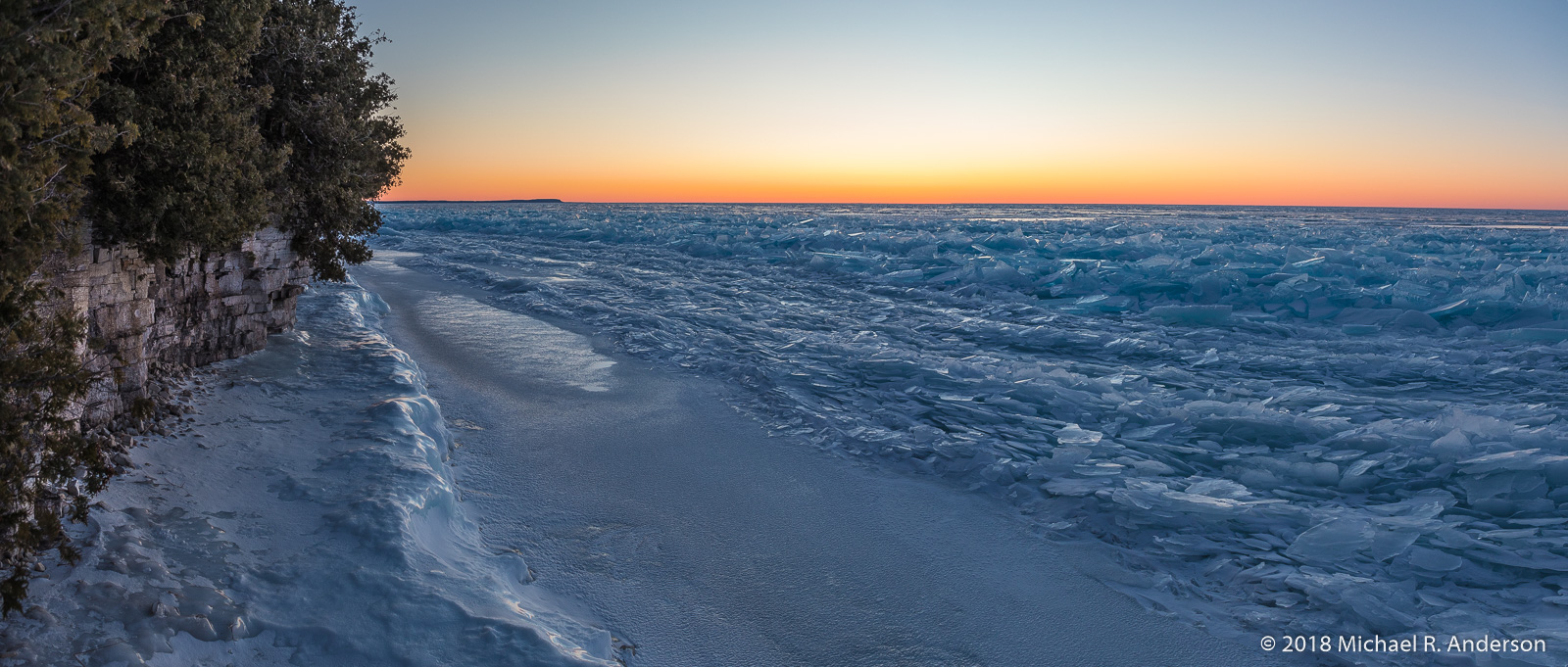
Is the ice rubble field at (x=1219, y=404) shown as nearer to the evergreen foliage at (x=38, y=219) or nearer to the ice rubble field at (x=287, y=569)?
the ice rubble field at (x=287, y=569)

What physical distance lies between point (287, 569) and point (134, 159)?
→ 2693 mm

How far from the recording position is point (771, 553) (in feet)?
13.6

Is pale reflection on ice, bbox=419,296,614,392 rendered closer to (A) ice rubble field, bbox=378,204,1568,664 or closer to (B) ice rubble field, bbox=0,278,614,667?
(A) ice rubble field, bbox=378,204,1568,664

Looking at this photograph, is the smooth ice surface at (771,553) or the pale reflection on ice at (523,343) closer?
the smooth ice surface at (771,553)

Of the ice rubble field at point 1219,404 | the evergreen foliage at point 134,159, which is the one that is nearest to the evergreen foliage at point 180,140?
the evergreen foliage at point 134,159

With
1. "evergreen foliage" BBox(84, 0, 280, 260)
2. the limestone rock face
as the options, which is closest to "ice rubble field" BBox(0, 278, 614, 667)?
the limestone rock face

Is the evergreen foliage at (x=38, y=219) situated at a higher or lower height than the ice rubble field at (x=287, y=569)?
higher

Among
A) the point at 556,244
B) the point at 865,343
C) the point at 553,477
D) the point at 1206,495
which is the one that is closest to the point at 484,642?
the point at 553,477

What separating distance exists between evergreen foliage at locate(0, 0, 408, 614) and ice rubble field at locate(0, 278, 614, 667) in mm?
224

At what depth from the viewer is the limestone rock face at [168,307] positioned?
390 centimetres

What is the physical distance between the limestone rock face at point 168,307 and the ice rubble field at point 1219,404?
14.0ft

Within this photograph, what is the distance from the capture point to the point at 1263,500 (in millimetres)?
5031

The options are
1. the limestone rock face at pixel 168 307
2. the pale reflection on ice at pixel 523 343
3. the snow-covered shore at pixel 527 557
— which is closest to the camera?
the snow-covered shore at pixel 527 557

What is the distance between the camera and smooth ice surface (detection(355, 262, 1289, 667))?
11.1 ft
